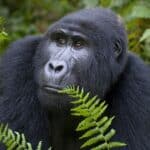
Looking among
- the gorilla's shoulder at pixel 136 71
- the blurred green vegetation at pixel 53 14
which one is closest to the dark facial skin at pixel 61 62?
the gorilla's shoulder at pixel 136 71

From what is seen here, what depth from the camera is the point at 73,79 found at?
16.5 ft

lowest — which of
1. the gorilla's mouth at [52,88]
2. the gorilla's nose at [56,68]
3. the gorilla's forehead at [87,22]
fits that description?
the gorilla's mouth at [52,88]

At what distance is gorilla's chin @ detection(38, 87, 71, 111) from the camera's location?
196 inches

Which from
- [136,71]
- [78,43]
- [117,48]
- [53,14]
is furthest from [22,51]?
[53,14]

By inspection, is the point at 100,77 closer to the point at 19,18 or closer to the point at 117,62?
the point at 117,62

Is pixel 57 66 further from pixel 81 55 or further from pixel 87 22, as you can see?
pixel 87 22

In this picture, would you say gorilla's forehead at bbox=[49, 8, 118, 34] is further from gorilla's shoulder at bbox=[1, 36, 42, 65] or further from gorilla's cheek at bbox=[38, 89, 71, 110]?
gorilla's cheek at bbox=[38, 89, 71, 110]

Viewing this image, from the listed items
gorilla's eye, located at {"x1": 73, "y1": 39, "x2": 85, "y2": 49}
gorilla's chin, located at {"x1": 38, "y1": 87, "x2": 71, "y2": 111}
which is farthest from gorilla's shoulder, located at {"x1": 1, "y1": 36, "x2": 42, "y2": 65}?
gorilla's chin, located at {"x1": 38, "y1": 87, "x2": 71, "y2": 111}

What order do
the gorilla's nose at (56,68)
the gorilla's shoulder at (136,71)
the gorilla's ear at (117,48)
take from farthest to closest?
1. the gorilla's shoulder at (136,71)
2. the gorilla's ear at (117,48)
3. the gorilla's nose at (56,68)

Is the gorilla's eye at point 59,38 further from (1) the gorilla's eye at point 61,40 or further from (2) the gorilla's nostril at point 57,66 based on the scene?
(2) the gorilla's nostril at point 57,66

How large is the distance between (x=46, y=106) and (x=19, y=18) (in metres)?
4.29

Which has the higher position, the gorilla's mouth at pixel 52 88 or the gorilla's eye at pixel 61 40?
the gorilla's eye at pixel 61 40

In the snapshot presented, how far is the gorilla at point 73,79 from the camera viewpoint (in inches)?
203

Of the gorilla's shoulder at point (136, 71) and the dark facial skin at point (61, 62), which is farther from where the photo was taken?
the gorilla's shoulder at point (136, 71)
